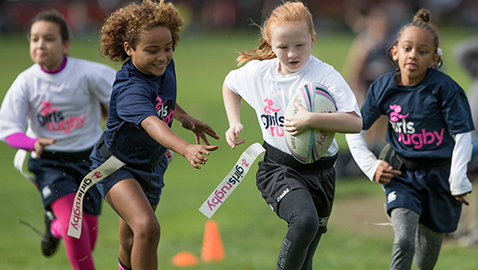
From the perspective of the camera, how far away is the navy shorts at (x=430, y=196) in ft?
15.8

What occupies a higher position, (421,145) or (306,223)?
(421,145)

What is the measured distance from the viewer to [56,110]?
5.61m

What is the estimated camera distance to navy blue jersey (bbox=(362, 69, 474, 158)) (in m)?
4.71

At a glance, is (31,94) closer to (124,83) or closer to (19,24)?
(124,83)

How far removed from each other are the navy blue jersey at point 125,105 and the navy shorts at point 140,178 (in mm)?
78

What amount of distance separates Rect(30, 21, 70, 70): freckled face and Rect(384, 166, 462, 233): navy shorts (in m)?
3.03

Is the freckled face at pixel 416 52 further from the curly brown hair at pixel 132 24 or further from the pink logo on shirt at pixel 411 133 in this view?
the curly brown hair at pixel 132 24

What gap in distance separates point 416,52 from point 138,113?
6.84ft

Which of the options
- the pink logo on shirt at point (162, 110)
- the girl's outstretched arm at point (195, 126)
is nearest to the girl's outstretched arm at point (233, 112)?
the girl's outstretched arm at point (195, 126)

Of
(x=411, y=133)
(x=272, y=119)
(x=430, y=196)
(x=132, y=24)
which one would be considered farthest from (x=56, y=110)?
(x=430, y=196)

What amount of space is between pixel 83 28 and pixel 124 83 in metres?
37.8

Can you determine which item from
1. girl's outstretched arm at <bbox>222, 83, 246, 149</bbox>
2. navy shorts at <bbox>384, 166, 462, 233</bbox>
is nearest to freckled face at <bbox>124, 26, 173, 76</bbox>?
girl's outstretched arm at <bbox>222, 83, 246, 149</bbox>

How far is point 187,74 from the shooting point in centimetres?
2612

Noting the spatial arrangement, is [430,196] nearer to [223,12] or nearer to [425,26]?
[425,26]
